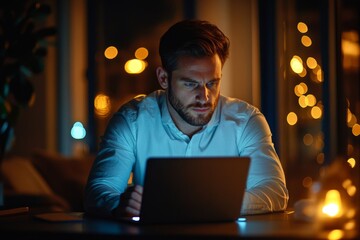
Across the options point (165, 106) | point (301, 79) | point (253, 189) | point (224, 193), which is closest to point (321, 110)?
point (301, 79)

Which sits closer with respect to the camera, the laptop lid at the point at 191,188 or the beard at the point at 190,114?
the laptop lid at the point at 191,188

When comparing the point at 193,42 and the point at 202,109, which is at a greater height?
the point at 193,42

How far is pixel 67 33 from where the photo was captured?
23.9 ft

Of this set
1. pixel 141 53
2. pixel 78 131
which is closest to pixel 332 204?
pixel 141 53

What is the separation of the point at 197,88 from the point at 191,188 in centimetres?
87

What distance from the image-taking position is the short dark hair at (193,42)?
109 inches

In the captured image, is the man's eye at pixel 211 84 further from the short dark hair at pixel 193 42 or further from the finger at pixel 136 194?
the finger at pixel 136 194

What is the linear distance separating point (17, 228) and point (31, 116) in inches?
191

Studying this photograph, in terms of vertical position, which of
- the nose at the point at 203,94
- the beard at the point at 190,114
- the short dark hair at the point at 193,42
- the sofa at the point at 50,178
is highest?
the short dark hair at the point at 193,42

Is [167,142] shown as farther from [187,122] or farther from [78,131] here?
[78,131]

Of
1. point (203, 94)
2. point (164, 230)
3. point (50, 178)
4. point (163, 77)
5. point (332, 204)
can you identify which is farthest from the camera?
point (50, 178)

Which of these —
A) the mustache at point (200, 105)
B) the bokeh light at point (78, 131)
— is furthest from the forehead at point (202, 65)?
the bokeh light at point (78, 131)

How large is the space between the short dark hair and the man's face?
0.09ft

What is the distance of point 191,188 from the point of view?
6.48 ft
